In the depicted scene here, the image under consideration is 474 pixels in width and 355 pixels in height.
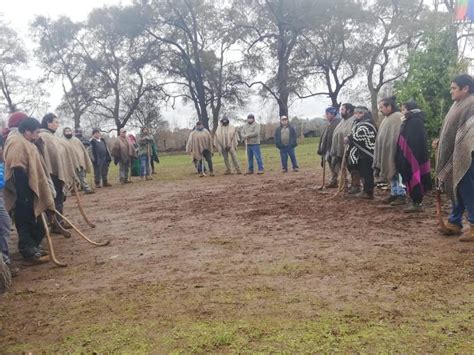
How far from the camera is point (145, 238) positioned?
643 centimetres

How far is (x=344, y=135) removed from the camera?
885 centimetres

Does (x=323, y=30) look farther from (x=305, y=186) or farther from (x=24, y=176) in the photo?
(x=24, y=176)

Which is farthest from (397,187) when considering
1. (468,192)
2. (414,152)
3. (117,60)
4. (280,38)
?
(117,60)

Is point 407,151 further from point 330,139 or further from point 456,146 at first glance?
point 330,139

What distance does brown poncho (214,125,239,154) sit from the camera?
47.8ft

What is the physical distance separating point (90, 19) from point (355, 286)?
34.9 meters

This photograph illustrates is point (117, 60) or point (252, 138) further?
point (117, 60)

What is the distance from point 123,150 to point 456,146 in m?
11.3

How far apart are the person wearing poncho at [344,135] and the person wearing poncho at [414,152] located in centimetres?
188

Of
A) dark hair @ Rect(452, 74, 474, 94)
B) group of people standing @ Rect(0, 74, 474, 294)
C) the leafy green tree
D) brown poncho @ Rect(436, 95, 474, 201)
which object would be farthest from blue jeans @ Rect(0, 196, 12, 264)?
the leafy green tree

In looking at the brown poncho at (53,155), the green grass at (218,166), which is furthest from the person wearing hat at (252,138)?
the brown poncho at (53,155)

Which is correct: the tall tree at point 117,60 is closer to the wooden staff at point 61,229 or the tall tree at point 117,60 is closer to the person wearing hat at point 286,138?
the person wearing hat at point 286,138

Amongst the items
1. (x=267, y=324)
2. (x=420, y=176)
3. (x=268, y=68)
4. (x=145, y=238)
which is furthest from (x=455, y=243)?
(x=268, y=68)

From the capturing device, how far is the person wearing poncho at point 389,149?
706 centimetres
